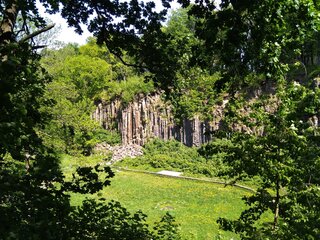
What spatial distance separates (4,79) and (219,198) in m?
21.3

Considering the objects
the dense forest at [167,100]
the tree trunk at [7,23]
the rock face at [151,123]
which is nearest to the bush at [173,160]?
the rock face at [151,123]

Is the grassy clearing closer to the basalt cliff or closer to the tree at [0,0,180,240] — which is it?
the basalt cliff

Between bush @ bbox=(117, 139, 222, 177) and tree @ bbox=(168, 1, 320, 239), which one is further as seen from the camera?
bush @ bbox=(117, 139, 222, 177)

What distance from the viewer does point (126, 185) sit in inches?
1133

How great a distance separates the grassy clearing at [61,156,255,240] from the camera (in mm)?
18278

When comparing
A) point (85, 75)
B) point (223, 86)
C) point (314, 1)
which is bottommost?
point (223, 86)

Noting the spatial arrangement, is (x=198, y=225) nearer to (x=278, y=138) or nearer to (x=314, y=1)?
(x=278, y=138)

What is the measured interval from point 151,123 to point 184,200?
1931 centimetres

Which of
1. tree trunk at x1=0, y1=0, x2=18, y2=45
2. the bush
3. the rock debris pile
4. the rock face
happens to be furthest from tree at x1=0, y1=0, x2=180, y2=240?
the rock debris pile

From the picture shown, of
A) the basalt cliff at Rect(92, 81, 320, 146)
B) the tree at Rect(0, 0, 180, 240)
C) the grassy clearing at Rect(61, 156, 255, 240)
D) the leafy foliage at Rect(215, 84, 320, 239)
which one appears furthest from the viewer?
the basalt cliff at Rect(92, 81, 320, 146)

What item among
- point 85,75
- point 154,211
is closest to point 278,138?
point 154,211

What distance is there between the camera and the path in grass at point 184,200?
18.4m

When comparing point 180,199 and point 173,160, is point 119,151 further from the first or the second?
point 180,199

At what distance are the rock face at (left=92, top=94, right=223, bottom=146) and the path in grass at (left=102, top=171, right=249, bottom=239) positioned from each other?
9.25m
